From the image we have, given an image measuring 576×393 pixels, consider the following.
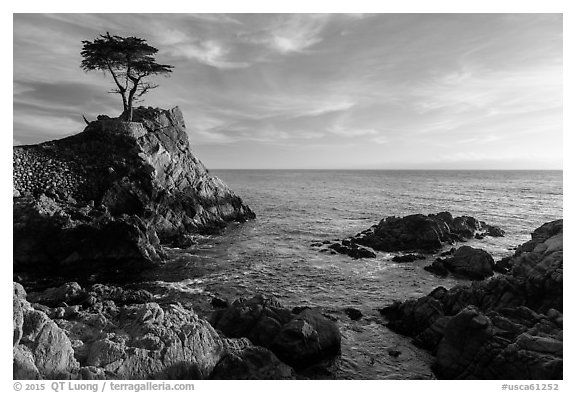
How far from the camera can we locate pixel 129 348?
11.7 meters

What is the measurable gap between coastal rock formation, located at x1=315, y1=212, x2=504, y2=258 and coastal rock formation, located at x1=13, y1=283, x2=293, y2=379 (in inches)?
804

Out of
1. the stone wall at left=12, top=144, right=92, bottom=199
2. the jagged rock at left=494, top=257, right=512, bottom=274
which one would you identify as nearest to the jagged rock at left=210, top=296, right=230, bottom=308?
the stone wall at left=12, top=144, right=92, bottom=199

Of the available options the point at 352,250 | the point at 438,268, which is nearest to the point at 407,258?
the point at 438,268

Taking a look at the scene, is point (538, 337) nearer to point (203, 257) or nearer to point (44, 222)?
point (203, 257)

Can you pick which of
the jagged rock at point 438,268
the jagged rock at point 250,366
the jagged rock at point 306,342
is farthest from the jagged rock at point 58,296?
the jagged rock at point 438,268

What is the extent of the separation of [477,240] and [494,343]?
2918 centimetres

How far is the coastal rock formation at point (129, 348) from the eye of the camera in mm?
10391

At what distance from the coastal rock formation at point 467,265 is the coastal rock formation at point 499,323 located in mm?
6972

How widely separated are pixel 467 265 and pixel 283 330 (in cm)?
1874

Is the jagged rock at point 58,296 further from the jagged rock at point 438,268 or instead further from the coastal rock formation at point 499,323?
the jagged rock at point 438,268

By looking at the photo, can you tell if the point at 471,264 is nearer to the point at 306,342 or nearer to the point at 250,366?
the point at 306,342

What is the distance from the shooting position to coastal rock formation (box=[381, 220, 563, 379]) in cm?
1186

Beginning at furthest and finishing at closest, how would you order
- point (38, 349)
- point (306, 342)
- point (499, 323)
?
point (306, 342)
point (499, 323)
point (38, 349)

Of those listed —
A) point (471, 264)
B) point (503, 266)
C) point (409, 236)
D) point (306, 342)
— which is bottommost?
point (503, 266)
